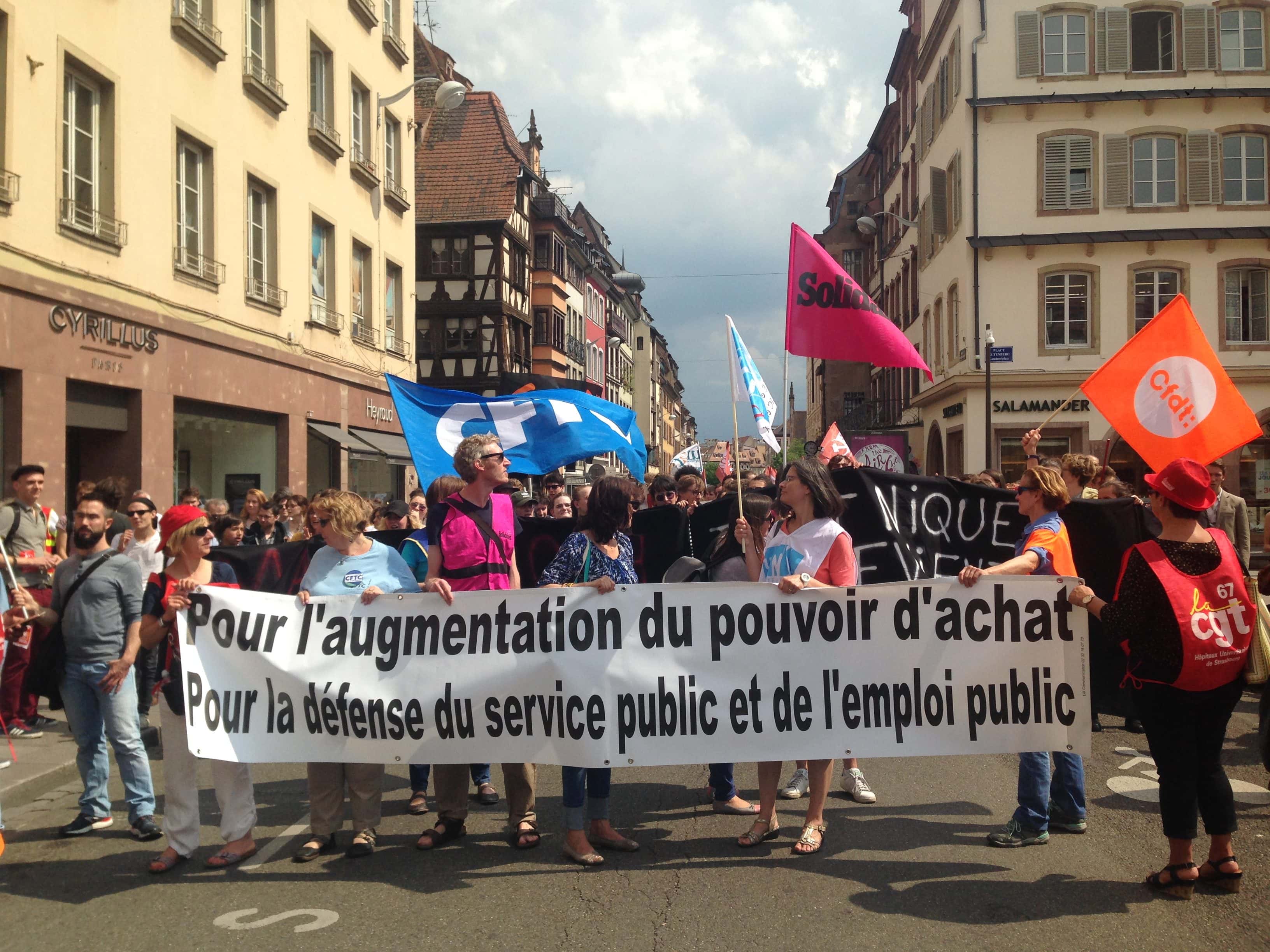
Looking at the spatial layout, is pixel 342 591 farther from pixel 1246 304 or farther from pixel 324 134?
pixel 1246 304

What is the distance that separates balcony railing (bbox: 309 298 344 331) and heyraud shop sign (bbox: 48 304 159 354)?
5.41 meters

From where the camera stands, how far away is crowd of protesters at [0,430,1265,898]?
491 centimetres

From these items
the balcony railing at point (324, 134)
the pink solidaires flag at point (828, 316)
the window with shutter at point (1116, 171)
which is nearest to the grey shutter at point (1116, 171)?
the window with shutter at point (1116, 171)

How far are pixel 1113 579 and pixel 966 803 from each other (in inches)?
59.5

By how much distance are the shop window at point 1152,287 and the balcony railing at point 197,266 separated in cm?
2445

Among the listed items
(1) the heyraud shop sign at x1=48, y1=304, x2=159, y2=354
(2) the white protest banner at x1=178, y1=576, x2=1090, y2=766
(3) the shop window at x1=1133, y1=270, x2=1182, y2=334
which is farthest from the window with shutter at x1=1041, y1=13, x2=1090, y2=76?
(2) the white protest banner at x1=178, y1=576, x2=1090, y2=766

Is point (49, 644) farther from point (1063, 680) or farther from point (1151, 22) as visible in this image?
point (1151, 22)

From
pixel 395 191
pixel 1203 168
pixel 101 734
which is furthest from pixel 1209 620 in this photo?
pixel 1203 168

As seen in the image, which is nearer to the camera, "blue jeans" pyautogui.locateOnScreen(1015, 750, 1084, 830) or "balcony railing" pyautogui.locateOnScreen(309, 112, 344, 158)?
"blue jeans" pyautogui.locateOnScreen(1015, 750, 1084, 830)

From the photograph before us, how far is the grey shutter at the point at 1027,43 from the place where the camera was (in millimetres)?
31922

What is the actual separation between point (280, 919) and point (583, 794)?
144cm

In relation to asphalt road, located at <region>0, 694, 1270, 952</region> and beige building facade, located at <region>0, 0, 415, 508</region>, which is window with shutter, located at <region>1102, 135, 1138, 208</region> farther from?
asphalt road, located at <region>0, 694, 1270, 952</region>

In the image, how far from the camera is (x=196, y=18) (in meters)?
16.2

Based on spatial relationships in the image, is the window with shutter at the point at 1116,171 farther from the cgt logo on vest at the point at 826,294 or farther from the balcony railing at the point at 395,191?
the cgt logo on vest at the point at 826,294
